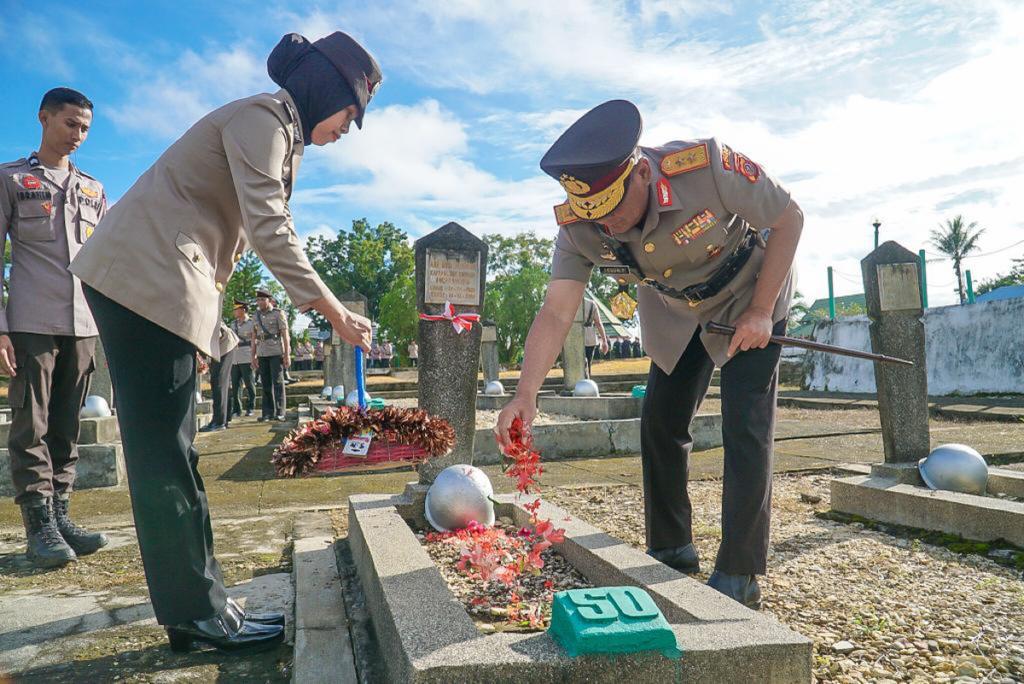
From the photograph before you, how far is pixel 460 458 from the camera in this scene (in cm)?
486

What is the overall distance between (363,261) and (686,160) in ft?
227

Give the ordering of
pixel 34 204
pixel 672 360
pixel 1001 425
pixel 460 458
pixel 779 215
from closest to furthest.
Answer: pixel 779 215 < pixel 672 360 < pixel 34 204 < pixel 460 458 < pixel 1001 425

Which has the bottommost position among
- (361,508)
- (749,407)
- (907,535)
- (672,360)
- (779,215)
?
(907,535)

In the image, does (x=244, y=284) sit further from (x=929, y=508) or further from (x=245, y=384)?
(x=929, y=508)

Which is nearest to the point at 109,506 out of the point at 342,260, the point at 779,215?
the point at 779,215

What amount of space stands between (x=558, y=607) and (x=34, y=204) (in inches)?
131

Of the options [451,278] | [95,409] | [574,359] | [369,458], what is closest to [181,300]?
[369,458]

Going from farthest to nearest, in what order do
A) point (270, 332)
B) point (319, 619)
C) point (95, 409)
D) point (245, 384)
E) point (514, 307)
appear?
point (514, 307), point (245, 384), point (270, 332), point (95, 409), point (319, 619)

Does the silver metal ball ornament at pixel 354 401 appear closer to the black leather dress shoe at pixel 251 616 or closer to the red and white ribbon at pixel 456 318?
the red and white ribbon at pixel 456 318

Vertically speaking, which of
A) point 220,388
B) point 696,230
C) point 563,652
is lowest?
point 563,652

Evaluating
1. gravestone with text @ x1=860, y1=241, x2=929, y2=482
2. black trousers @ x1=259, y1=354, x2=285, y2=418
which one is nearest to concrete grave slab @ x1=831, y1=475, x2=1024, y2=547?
gravestone with text @ x1=860, y1=241, x2=929, y2=482

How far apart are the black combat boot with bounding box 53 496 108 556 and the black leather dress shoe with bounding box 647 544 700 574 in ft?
9.07

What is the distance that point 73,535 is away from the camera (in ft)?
12.1

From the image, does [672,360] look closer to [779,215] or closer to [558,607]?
[779,215]
